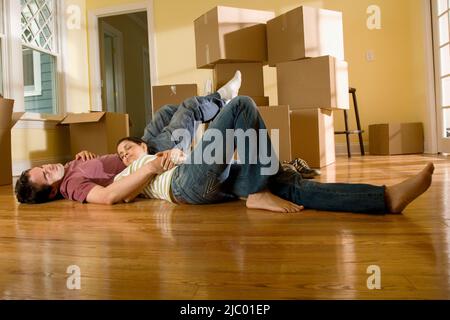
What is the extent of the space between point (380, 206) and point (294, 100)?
2.00 meters

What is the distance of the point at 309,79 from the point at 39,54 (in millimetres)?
2667

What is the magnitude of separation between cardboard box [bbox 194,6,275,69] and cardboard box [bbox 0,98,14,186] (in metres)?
1.56

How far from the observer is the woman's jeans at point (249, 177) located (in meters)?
1.38

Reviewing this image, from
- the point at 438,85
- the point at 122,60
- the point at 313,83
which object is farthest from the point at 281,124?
the point at 122,60

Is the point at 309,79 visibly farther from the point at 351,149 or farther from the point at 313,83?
the point at 351,149

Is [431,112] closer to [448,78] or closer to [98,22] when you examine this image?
[448,78]

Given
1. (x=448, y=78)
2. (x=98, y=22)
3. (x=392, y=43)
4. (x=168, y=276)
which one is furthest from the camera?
(x=98, y=22)

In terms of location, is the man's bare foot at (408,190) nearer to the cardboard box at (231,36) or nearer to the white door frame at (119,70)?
the cardboard box at (231,36)

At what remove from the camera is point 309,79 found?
311 centimetres

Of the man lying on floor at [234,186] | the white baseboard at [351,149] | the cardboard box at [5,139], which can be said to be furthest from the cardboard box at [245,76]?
the man lying on floor at [234,186]

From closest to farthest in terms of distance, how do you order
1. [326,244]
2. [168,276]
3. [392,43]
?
[168,276], [326,244], [392,43]

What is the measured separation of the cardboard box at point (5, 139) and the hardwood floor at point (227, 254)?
1509 millimetres

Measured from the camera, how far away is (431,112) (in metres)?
3.99
